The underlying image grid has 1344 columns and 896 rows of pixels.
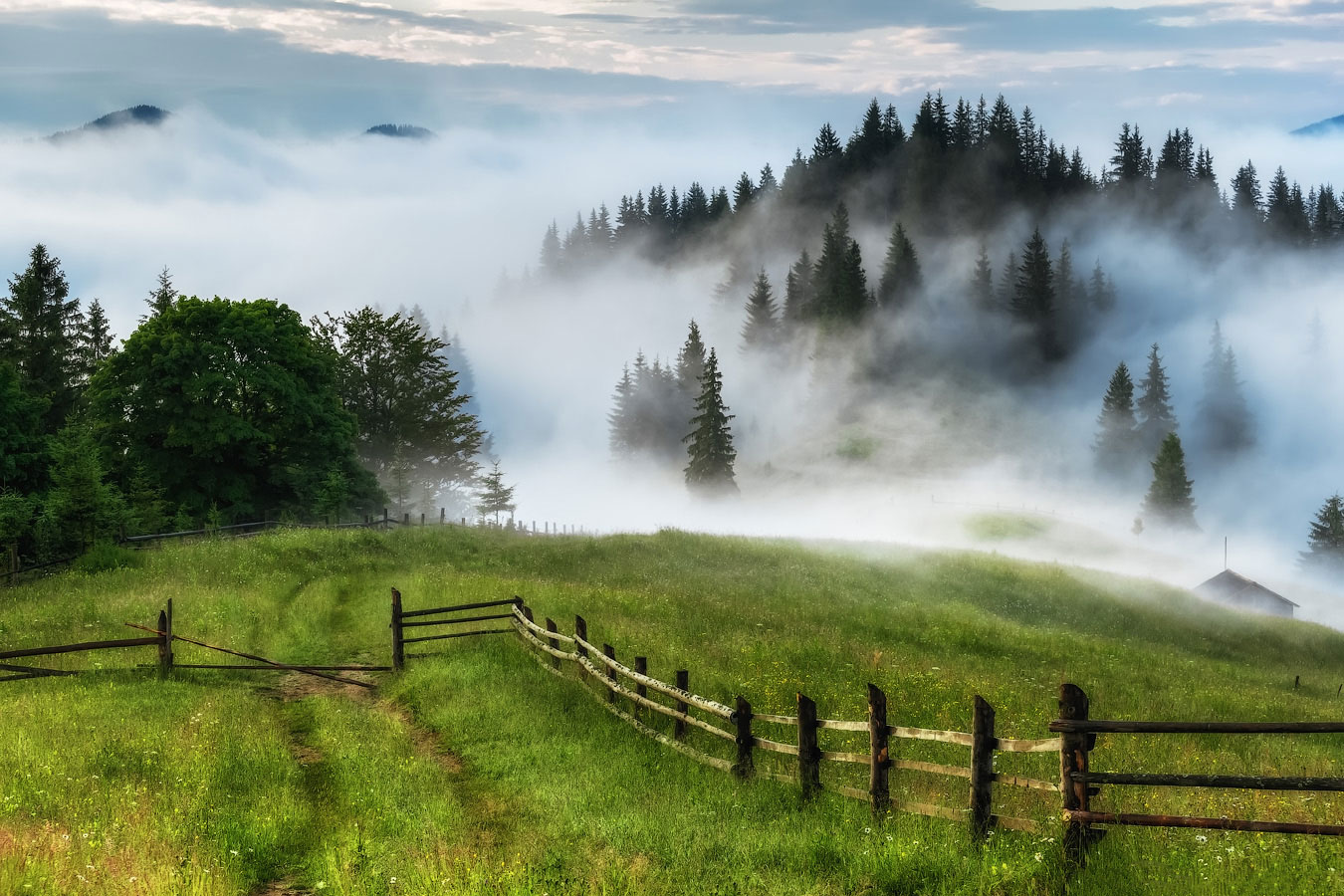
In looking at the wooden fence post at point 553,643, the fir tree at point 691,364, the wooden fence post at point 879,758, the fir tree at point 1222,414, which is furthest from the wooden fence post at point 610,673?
the fir tree at point 1222,414

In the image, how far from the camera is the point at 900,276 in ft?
497

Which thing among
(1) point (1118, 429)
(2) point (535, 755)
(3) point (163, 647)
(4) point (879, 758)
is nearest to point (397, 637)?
(3) point (163, 647)

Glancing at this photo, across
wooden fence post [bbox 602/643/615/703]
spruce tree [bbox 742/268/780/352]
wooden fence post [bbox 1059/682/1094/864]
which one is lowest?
wooden fence post [bbox 602/643/615/703]

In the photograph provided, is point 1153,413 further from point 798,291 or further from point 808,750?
point 808,750

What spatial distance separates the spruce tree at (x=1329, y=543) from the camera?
397ft

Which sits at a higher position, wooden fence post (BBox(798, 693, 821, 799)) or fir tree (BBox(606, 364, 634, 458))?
wooden fence post (BBox(798, 693, 821, 799))

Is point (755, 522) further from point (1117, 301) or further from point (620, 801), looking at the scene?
point (1117, 301)

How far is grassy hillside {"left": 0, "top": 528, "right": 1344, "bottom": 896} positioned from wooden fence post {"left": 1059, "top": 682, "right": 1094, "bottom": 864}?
22 centimetres

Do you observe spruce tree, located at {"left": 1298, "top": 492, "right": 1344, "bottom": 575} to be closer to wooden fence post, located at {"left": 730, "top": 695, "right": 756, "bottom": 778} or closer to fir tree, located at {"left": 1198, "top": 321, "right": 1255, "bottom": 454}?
fir tree, located at {"left": 1198, "top": 321, "right": 1255, "bottom": 454}

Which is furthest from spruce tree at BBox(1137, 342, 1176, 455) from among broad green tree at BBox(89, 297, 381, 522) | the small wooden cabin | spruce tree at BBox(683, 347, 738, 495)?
broad green tree at BBox(89, 297, 381, 522)

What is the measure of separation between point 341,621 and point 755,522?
237 feet

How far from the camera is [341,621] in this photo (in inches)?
1107

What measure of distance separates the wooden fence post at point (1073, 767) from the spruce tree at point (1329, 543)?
13746 cm

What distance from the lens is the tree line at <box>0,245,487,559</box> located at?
37625mm
